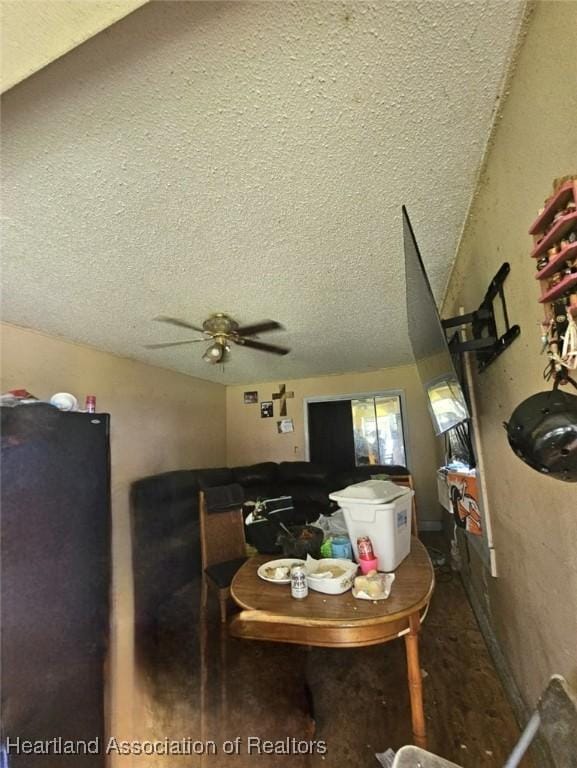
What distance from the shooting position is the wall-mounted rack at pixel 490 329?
3.32ft

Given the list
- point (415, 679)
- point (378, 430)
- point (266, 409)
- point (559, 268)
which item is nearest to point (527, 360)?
point (559, 268)

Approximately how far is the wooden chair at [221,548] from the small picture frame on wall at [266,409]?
247cm

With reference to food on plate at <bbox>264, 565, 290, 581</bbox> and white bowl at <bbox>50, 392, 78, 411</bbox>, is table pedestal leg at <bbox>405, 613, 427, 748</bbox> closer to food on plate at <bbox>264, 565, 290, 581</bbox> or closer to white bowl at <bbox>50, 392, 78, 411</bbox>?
food on plate at <bbox>264, 565, 290, 581</bbox>

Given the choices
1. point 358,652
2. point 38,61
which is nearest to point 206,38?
point 38,61

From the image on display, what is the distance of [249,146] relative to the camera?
3.13 feet

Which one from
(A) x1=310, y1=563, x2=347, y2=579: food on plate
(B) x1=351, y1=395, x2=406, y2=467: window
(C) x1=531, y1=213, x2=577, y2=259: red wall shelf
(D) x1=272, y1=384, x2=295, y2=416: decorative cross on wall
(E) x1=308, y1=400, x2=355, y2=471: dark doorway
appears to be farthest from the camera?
(D) x1=272, y1=384, x2=295, y2=416: decorative cross on wall

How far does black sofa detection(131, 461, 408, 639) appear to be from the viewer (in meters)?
2.41

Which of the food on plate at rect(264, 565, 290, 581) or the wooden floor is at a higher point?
the food on plate at rect(264, 565, 290, 581)

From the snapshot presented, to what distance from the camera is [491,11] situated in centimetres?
66

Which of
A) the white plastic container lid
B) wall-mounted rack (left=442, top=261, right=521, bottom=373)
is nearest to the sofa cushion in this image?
the white plastic container lid

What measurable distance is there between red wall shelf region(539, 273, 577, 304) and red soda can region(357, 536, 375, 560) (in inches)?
48.1

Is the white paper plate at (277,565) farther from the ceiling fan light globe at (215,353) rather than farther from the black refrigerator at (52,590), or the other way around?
the ceiling fan light globe at (215,353)

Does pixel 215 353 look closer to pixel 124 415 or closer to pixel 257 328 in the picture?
pixel 257 328

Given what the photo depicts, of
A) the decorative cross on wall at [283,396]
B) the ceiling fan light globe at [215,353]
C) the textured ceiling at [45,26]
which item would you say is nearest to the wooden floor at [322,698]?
the ceiling fan light globe at [215,353]
